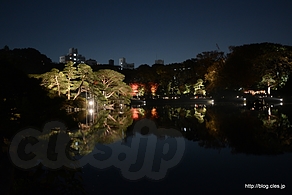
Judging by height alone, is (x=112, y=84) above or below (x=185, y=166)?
above

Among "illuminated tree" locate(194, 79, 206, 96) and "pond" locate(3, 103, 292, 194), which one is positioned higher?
"illuminated tree" locate(194, 79, 206, 96)

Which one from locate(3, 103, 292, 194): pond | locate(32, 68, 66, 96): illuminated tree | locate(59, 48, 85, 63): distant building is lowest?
locate(3, 103, 292, 194): pond

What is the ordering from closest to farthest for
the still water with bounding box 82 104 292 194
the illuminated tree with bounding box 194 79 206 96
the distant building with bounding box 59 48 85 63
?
the still water with bounding box 82 104 292 194 → the illuminated tree with bounding box 194 79 206 96 → the distant building with bounding box 59 48 85 63

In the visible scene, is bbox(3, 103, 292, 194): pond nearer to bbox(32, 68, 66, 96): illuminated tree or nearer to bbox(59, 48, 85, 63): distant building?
bbox(32, 68, 66, 96): illuminated tree

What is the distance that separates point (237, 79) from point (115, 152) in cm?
3063

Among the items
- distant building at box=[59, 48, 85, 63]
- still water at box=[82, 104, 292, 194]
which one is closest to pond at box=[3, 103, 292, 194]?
still water at box=[82, 104, 292, 194]

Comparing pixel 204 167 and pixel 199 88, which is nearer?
pixel 204 167

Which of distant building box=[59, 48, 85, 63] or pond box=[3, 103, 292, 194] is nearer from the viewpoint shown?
pond box=[3, 103, 292, 194]

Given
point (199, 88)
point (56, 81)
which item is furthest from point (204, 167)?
point (199, 88)

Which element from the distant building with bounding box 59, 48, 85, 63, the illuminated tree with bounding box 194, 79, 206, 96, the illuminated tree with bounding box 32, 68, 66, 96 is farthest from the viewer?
the distant building with bounding box 59, 48, 85, 63

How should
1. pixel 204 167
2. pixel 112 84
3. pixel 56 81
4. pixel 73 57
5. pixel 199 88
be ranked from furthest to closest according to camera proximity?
1. pixel 73 57
2. pixel 199 88
3. pixel 112 84
4. pixel 56 81
5. pixel 204 167

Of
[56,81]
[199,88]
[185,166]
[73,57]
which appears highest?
[73,57]

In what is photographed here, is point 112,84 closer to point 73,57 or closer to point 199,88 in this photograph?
point 199,88

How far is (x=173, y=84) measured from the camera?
1832 inches
